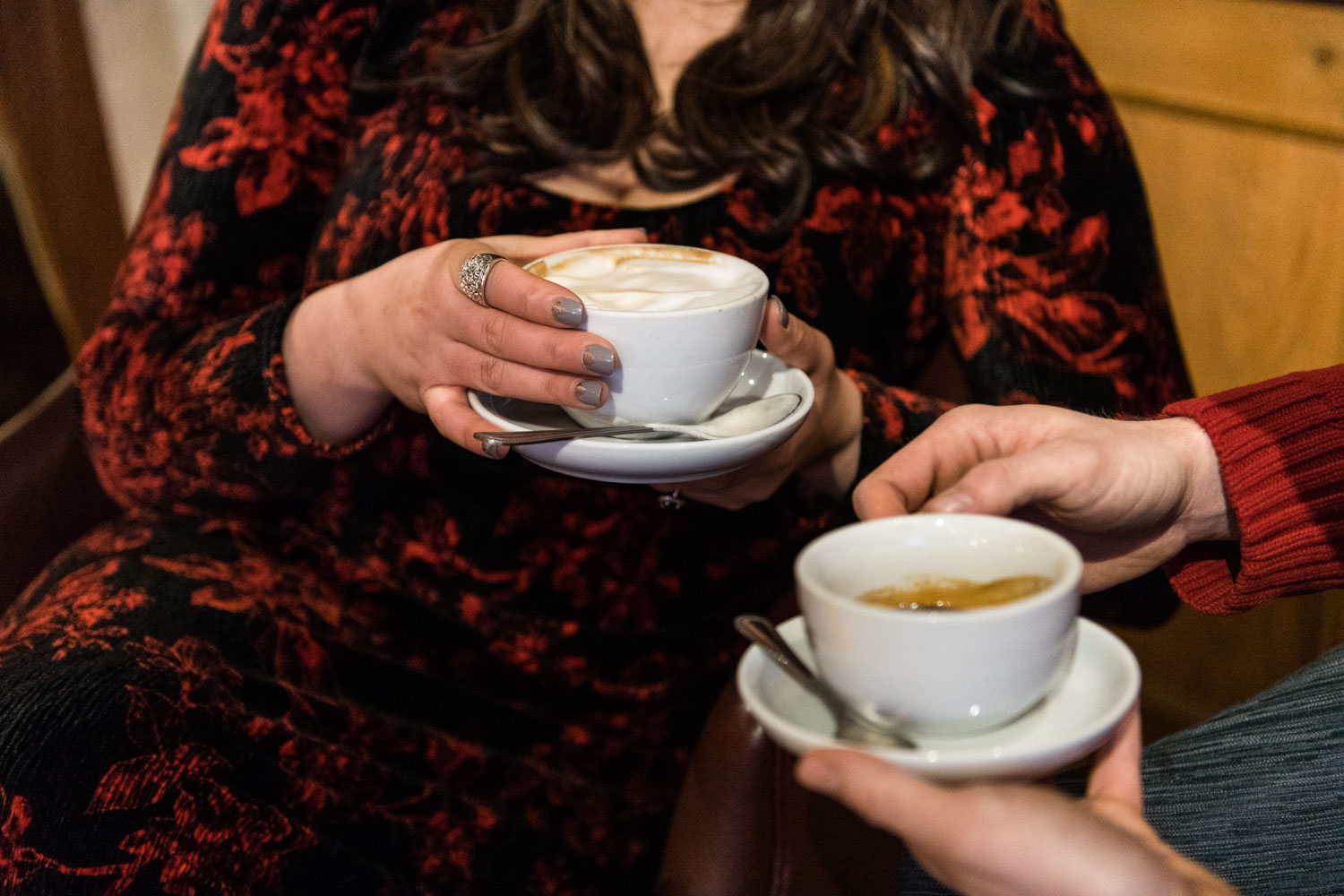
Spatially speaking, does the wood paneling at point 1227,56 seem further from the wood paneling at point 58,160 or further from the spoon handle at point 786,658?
the wood paneling at point 58,160

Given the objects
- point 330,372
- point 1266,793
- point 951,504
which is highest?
point 951,504

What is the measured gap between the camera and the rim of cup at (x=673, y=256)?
1.92ft

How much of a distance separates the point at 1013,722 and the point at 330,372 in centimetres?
61

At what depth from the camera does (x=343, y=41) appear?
107cm

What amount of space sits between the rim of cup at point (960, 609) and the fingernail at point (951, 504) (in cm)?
1

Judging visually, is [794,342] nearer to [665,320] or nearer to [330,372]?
[665,320]

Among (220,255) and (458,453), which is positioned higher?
(220,255)

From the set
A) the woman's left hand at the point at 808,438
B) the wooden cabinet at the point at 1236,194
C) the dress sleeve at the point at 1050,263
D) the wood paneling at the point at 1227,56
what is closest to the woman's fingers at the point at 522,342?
the woman's left hand at the point at 808,438

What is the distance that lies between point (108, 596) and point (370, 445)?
0.25 meters

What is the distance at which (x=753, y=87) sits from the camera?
3.33ft

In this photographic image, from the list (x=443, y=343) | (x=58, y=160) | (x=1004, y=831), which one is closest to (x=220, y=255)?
(x=443, y=343)

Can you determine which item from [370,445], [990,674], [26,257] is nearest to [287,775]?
[370,445]

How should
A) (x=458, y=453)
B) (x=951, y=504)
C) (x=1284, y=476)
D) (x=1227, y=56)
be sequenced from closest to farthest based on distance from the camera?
(x=951, y=504), (x=1284, y=476), (x=458, y=453), (x=1227, y=56)

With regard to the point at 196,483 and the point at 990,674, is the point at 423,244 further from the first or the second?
the point at 990,674
